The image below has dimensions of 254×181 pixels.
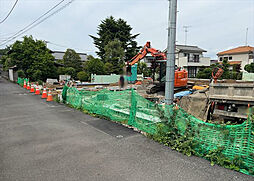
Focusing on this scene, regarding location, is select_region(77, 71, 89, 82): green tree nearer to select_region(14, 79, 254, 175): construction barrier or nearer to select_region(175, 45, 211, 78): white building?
select_region(175, 45, 211, 78): white building

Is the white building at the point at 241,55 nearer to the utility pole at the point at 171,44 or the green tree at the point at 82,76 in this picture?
the green tree at the point at 82,76

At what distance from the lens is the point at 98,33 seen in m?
38.4

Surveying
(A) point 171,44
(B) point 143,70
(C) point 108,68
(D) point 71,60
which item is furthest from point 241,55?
(A) point 171,44

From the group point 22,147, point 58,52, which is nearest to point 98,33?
point 58,52

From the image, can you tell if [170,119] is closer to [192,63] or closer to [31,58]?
[31,58]

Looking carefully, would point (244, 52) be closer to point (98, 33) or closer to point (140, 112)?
point (98, 33)

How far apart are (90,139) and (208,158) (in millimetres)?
3196

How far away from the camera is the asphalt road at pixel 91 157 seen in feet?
11.3

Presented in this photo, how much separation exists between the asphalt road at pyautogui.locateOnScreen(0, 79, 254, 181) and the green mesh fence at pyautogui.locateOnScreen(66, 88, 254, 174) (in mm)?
384

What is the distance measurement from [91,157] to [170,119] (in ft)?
7.35

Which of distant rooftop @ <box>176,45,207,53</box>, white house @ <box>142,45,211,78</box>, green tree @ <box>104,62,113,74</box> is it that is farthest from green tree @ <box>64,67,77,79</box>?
distant rooftop @ <box>176,45,207,53</box>

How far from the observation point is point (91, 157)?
4.20m

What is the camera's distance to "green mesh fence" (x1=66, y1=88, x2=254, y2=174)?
11.6ft

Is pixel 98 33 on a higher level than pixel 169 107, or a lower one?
higher
